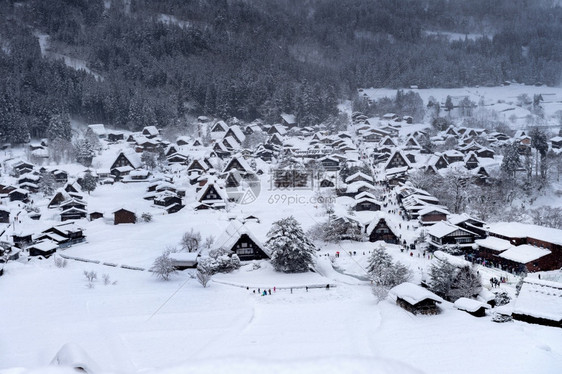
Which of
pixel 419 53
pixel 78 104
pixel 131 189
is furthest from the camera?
pixel 419 53

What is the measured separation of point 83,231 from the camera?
28.7 m

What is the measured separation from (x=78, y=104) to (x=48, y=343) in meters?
58.9

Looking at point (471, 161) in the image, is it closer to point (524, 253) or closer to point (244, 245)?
point (524, 253)

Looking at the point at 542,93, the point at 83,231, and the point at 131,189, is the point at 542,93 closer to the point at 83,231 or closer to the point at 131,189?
the point at 131,189

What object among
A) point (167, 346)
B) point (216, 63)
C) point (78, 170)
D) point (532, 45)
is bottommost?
point (167, 346)

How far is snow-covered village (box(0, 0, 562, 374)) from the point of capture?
42.9 feet

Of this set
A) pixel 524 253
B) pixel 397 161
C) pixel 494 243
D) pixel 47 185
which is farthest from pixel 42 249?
pixel 397 161

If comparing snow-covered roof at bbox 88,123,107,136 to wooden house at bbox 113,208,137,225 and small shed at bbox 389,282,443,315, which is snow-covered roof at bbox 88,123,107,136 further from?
small shed at bbox 389,282,443,315

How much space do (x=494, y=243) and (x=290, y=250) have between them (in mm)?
12444

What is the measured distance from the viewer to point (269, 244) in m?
23.0

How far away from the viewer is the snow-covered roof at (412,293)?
53.2 feet

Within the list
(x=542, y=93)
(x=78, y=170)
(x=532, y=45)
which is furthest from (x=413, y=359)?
(x=532, y=45)

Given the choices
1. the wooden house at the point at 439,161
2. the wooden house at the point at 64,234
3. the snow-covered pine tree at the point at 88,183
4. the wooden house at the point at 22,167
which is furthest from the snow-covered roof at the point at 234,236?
the wooden house at the point at 22,167

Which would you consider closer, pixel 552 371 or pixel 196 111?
pixel 552 371
